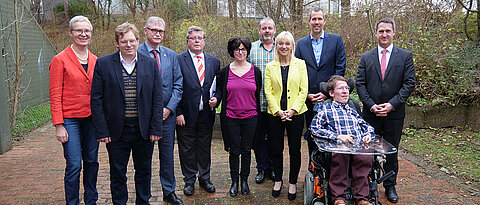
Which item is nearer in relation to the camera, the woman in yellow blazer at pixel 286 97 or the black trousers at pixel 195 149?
the woman in yellow blazer at pixel 286 97

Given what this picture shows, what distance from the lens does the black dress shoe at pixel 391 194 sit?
13.6ft

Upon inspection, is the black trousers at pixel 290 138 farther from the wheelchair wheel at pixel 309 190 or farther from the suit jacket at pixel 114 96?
the suit jacket at pixel 114 96

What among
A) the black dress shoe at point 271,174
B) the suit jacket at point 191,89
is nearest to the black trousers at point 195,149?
the suit jacket at point 191,89

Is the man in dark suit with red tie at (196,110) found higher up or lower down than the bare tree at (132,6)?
lower down

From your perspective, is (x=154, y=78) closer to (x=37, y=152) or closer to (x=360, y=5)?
(x=37, y=152)

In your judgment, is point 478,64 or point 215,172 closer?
point 215,172

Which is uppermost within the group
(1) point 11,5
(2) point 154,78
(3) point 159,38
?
(1) point 11,5

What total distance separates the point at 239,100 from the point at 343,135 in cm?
121

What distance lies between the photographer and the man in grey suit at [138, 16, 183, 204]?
3.91 metres

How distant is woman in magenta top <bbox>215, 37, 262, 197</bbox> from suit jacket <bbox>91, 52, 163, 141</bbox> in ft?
3.31

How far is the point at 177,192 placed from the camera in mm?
4480

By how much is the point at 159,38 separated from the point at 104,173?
2.43m

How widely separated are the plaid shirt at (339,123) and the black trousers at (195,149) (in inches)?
53.1

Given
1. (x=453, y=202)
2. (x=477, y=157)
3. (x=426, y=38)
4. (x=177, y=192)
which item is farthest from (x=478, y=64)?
(x=177, y=192)
